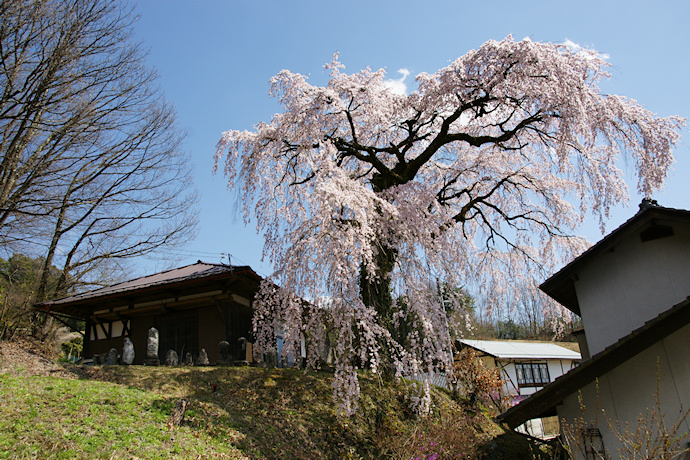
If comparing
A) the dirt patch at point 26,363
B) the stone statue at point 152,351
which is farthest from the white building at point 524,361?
the dirt patch at point 26,363

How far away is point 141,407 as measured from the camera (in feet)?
23.9

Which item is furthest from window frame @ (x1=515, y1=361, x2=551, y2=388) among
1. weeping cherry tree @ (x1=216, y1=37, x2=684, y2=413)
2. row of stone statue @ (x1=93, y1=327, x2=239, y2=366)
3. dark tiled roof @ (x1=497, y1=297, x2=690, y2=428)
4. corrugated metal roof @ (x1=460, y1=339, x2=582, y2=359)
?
row of stone statue @ (x1=93, y1=327, x2=239, y2=366)

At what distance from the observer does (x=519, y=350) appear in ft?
A: 81.6

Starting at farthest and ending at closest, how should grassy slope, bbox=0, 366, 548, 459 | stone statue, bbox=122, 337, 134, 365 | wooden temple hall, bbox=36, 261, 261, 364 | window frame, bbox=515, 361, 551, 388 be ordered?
window frame, bbox=515, 361, 551, 388, wooden temple hall, bbox=36, 261, 261, 364, stone statue, bbox=122, 337, 134, 365, grassy slope, bbox=0, 366, 548, 459

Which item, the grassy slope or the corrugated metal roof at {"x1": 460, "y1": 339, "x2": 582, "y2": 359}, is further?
the corrugated metal roof at {"x1": 460, "y1": 339, "x2": 582, "y2": 359}

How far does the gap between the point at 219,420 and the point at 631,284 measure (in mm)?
7962

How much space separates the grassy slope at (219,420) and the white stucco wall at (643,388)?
7.99ft

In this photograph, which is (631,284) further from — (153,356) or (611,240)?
(153,356)

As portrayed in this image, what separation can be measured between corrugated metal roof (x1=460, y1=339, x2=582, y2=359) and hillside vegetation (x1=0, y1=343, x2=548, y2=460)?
1193 centimetres

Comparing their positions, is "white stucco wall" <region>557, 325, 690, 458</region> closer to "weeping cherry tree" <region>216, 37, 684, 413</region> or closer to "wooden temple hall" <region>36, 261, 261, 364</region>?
"weeping cherry tree" <region>216, 37, 684, 413</region>

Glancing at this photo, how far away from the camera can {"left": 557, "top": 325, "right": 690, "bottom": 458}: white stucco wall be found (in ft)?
22.9

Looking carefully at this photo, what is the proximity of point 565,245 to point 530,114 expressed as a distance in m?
4.53

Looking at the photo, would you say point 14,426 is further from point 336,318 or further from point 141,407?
point 336,318

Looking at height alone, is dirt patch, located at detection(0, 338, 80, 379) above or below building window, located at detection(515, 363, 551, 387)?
above
